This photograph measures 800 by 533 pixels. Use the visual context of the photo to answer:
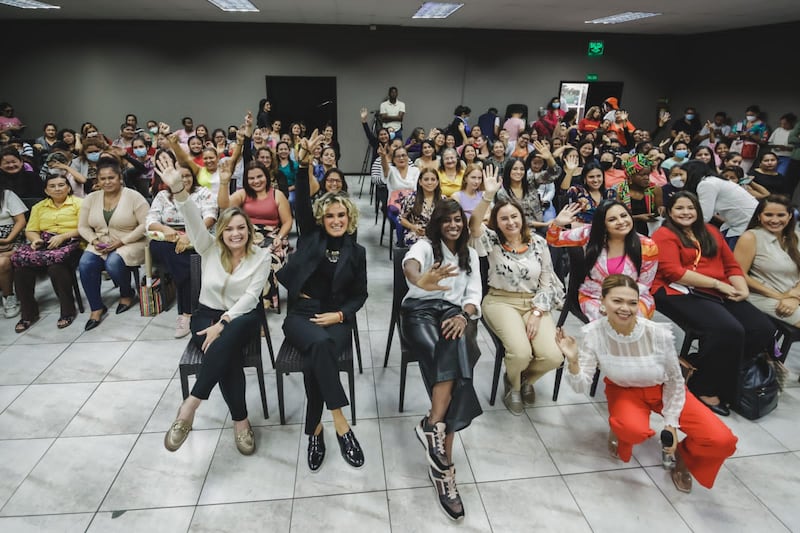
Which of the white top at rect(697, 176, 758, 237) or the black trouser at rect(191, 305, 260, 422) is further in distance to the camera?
the white top at rect(697, 176, 758, 237)

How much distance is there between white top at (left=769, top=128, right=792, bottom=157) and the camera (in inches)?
286

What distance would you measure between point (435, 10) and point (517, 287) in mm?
6450

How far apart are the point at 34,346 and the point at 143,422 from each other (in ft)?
4.85

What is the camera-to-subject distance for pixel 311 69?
9445mm

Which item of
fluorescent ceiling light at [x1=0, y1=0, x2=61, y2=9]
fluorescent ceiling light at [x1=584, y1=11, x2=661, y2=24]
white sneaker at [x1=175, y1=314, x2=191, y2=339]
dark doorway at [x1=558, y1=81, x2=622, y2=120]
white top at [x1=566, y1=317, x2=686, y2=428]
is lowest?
white sneaker at [x1=175, y1=314, x2=191, y2=339]

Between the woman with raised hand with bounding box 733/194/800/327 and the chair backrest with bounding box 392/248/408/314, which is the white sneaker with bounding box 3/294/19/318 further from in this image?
the woman with raised hand with bounding box 733/194/800/327

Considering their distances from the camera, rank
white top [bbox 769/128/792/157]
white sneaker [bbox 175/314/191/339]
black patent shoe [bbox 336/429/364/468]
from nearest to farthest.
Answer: black patent shoe [bbox 336/429/364/468] < white sneaker [bbox 175/314/191/339] < white top [bbox 769/128/792/157]

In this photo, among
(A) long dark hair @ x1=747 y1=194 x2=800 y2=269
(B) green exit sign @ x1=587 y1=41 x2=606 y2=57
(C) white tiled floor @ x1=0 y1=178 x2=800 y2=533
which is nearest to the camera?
(C) white tiled floor @ x1=0 y1=178 x2=800 y2=533

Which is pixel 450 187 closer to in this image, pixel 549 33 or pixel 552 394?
pixel 552 394

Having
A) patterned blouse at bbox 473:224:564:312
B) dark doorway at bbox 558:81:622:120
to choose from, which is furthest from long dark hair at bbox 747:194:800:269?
dark doorway at bbox 558:81:622:120

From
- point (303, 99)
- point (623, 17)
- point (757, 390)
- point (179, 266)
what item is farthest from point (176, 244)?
point (623, 17)

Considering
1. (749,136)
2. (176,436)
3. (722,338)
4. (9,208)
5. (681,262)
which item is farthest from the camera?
(749,136)

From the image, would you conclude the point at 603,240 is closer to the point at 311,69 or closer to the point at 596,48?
the point at 311,69

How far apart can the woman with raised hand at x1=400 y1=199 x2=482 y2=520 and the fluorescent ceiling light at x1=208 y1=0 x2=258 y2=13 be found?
6363 millimetres
